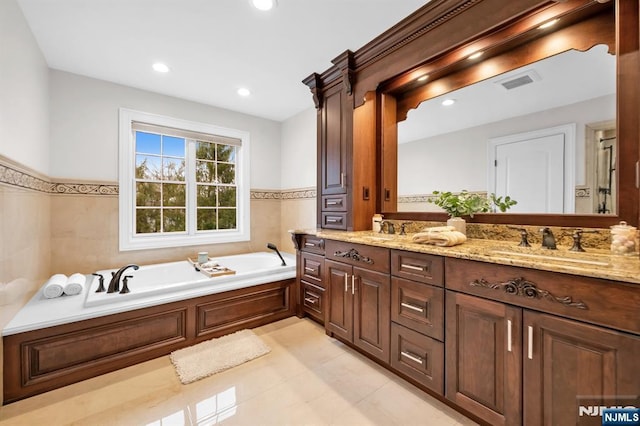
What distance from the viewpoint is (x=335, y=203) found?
2613 mm

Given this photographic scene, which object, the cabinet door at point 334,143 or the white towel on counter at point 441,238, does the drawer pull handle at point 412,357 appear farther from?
the cabinet door at point 334,143

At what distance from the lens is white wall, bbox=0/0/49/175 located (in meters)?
1.63

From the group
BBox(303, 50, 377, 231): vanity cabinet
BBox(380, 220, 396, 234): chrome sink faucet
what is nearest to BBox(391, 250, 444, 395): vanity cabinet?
BBox(380, 220, 396, 234): chrome sink faucet

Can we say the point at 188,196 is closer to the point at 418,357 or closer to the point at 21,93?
the point at 21,93

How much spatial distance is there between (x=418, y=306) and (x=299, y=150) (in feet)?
9.07

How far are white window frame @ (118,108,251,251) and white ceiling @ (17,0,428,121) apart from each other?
0.40 meters

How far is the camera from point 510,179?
1.74 meters

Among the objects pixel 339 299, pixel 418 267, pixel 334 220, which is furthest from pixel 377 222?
pixel 418 267

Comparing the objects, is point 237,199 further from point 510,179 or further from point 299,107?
point 510,179

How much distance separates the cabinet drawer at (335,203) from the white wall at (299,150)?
822 millimetres

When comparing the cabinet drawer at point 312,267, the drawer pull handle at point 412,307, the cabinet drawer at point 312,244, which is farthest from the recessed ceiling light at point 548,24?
Answer: the cabinet drawer at point 312,267

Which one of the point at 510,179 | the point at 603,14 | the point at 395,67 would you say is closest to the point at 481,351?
the point at 510,179

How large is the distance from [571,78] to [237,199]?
11.7 feet

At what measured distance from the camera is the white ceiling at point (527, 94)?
4.70 ft
